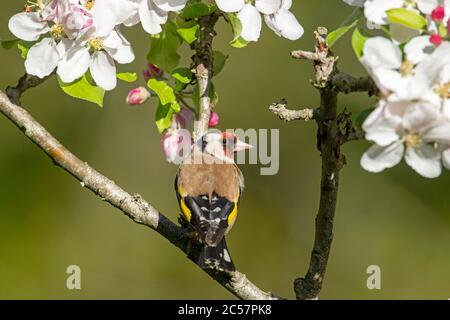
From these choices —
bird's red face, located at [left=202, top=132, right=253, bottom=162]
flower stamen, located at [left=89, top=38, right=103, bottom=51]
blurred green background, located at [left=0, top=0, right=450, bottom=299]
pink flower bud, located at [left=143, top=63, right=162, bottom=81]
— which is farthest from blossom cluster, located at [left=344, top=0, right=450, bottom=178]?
blurred green background, located at [left=0, top=0, right=450, bottom=299]

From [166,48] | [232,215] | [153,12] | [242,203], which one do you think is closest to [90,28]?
[153,12]

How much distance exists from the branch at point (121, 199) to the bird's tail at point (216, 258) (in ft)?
0.08

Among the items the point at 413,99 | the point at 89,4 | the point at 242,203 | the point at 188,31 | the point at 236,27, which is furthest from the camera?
the point at 242,203

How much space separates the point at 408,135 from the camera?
165 cm

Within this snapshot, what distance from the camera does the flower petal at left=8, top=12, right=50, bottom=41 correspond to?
2104mm

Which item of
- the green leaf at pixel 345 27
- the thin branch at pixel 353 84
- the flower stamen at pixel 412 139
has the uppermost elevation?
the green leaf at pixel 345 27

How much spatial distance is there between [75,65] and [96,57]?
2.1 inches

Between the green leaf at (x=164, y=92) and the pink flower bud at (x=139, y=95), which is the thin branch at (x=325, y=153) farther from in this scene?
the pink flower bud at (x=139, y=95)

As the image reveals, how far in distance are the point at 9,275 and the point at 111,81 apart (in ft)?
9.99

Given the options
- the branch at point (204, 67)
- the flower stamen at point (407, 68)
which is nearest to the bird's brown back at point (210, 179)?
the branch at point (204, 67)

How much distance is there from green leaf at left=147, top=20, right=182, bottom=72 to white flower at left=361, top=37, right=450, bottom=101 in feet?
2.36

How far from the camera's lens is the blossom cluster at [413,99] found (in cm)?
161

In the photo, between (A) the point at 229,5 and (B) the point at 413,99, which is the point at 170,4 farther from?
(B) the point at 413,99

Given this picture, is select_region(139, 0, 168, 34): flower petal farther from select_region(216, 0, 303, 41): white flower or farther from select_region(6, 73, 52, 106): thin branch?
select_region(6, 73, 52, 106): thin branch
